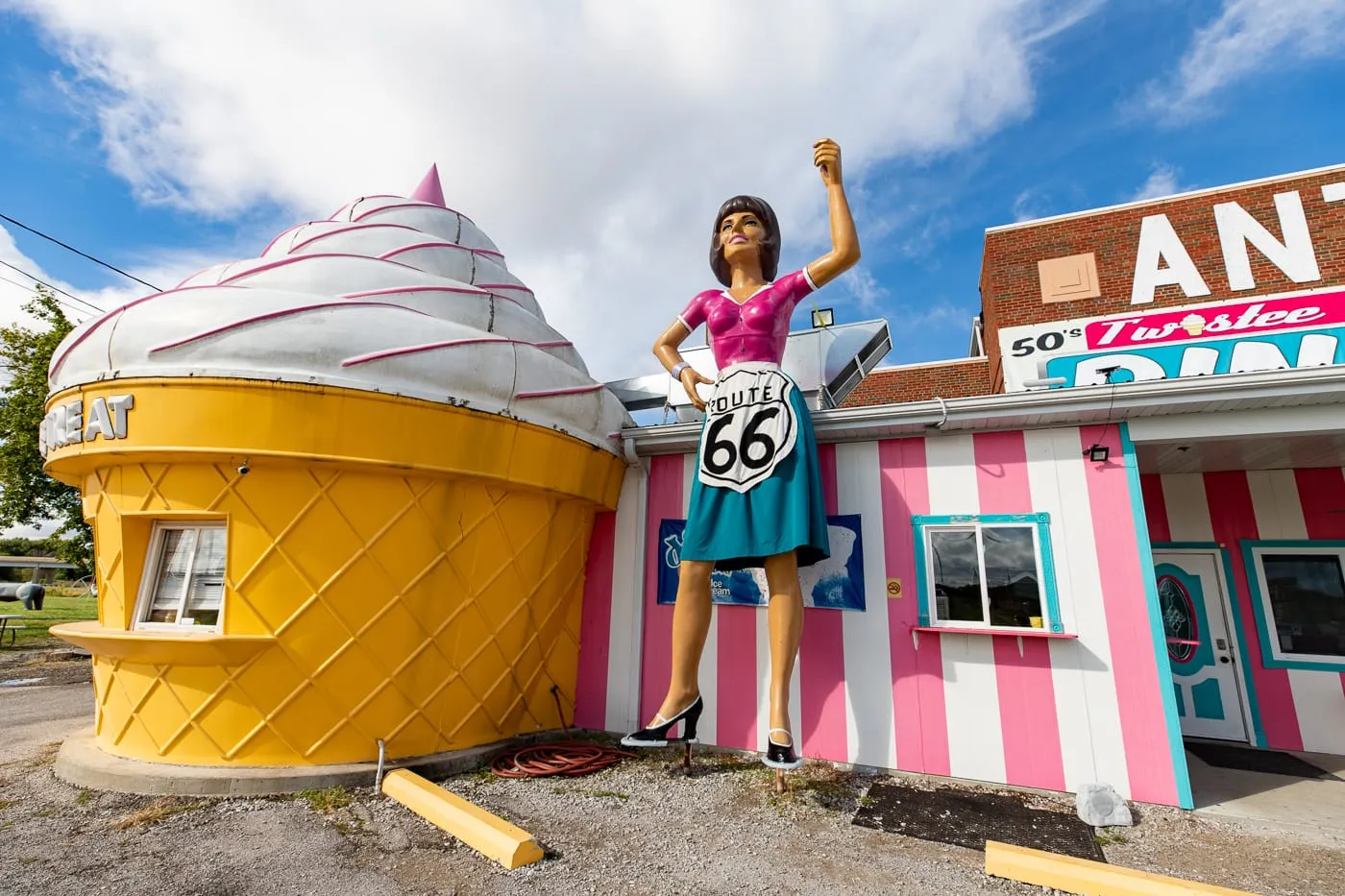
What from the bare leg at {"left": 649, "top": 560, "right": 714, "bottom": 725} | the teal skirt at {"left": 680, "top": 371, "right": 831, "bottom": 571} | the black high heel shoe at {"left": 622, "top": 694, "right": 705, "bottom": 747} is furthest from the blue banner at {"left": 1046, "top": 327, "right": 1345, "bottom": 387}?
the black high heel shoe at {"left": 622, "top": 694, "right": 705, "bottom": 747}

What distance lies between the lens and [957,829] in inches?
151

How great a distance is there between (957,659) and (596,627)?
325 centimetres

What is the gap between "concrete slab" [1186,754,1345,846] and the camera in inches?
158

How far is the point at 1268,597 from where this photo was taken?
21.2 ft

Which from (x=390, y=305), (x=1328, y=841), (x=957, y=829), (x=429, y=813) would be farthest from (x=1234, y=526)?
(x=390, y=305)

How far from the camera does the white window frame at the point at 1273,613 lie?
244 inches

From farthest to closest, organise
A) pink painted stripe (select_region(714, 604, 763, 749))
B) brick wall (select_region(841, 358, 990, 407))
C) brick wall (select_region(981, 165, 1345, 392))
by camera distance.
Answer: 1. brick wall (select_region(841, 358, 990, 407))
2. brick wall (select_region(981, 165, 1345, 392))
3. pink painted stripe (select_region(714, 604, 763, 749))

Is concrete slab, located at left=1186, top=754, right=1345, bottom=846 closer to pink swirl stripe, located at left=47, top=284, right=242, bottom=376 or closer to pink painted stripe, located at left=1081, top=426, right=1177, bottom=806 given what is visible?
pink painted stripe, located at left=1081, top=426, right=1177, bottom=806

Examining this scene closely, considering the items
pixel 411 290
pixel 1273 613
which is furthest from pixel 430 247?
pixel 1273 613

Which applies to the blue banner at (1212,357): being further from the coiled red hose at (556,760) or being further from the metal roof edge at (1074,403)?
the coiled red hose at (556,760)

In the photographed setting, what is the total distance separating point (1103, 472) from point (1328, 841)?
8.32 feet

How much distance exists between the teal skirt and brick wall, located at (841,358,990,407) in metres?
8.81

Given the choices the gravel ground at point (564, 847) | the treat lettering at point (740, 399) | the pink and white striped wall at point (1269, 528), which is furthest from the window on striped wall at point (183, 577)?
the pink and white striped wall at point (1269, 528)

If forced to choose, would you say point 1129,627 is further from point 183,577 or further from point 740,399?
point 183,577
